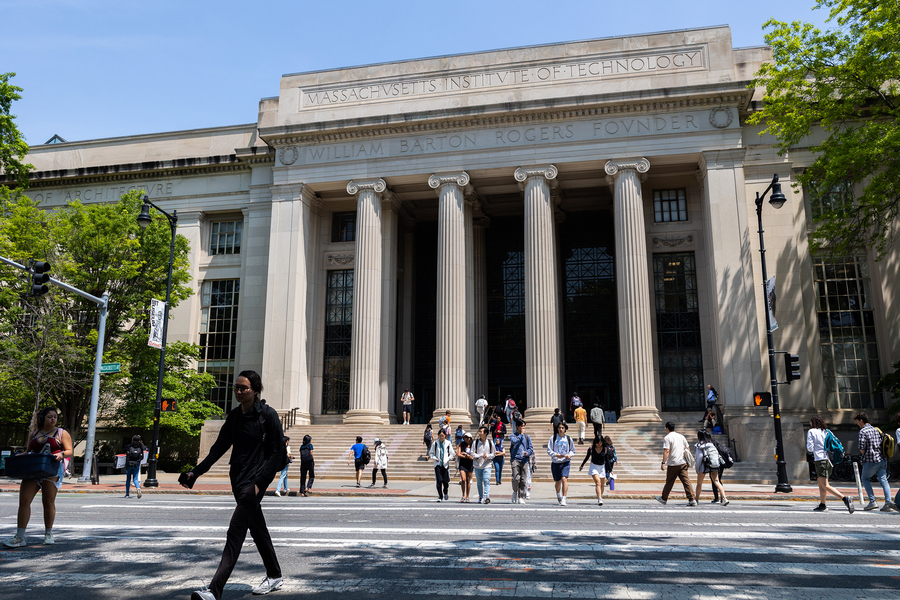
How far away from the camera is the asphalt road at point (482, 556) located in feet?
18.8

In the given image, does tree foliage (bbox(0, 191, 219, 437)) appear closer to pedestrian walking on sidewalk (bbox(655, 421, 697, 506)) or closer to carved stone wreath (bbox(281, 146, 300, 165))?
carved stone wreath (bbox(281, 146, 300, 165))

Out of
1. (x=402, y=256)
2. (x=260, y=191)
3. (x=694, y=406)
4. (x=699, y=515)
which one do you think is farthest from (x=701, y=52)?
(x=699, y=515)

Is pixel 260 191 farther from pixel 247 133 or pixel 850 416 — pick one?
pixel 850 416

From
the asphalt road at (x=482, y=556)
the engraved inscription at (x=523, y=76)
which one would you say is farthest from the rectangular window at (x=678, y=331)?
the asphalt road at (x=482, y=556)

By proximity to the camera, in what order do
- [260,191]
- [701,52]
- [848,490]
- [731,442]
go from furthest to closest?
[260,191], [701,52], [731,442], [848,490]

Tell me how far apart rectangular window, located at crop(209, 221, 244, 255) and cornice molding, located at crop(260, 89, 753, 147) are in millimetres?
6076

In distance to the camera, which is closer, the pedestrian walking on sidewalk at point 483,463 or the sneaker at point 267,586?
the sneaker at point 267,586

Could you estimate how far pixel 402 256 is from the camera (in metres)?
40.6

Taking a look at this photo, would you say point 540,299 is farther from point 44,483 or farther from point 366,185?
point 44,483

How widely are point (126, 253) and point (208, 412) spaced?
8.49m

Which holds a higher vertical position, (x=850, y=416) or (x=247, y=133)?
(x=247, y=133)

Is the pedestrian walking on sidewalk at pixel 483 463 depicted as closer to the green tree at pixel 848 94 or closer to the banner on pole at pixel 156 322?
the banner on pole at pixel 156 322

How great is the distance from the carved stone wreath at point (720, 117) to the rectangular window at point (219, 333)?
2602 cm

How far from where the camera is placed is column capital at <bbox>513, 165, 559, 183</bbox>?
3200 cm
